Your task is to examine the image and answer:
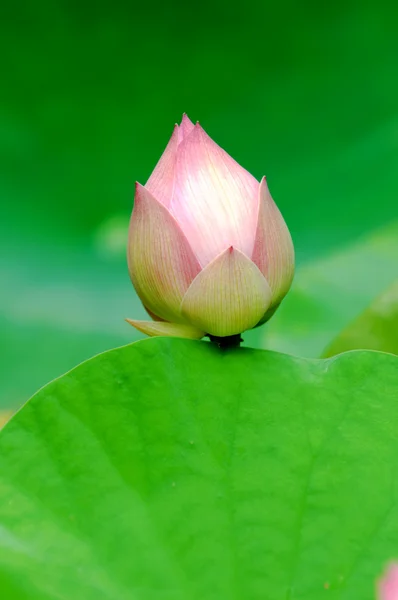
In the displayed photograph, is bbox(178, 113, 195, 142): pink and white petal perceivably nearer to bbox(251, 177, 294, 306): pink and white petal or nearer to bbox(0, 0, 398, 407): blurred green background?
bbox(251, 177, 294, 306): pink and white petal

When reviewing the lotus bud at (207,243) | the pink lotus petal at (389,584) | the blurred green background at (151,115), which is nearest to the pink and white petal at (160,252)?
the lotus bud at (207,243)

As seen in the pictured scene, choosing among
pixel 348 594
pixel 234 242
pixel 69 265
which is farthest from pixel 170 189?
pixel 69 265

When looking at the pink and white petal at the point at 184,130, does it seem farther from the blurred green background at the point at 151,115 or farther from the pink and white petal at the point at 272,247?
the blurred green background at the point at 151,115

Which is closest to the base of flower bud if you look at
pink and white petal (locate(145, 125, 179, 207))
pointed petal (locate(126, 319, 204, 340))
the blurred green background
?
pointed petal (locate(126, 319, 204, 340))

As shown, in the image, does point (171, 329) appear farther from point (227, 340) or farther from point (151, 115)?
point (151, 115)

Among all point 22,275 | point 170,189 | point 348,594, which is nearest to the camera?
point 348,594

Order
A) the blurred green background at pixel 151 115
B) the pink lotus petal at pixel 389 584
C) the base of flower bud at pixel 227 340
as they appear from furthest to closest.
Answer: the blurred green background at pixel 151 115
the base of flower bud at pixel 227 340
the pink lotus petal at pixel 389 584

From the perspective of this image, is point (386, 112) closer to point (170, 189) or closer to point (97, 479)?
point (170, 189)
